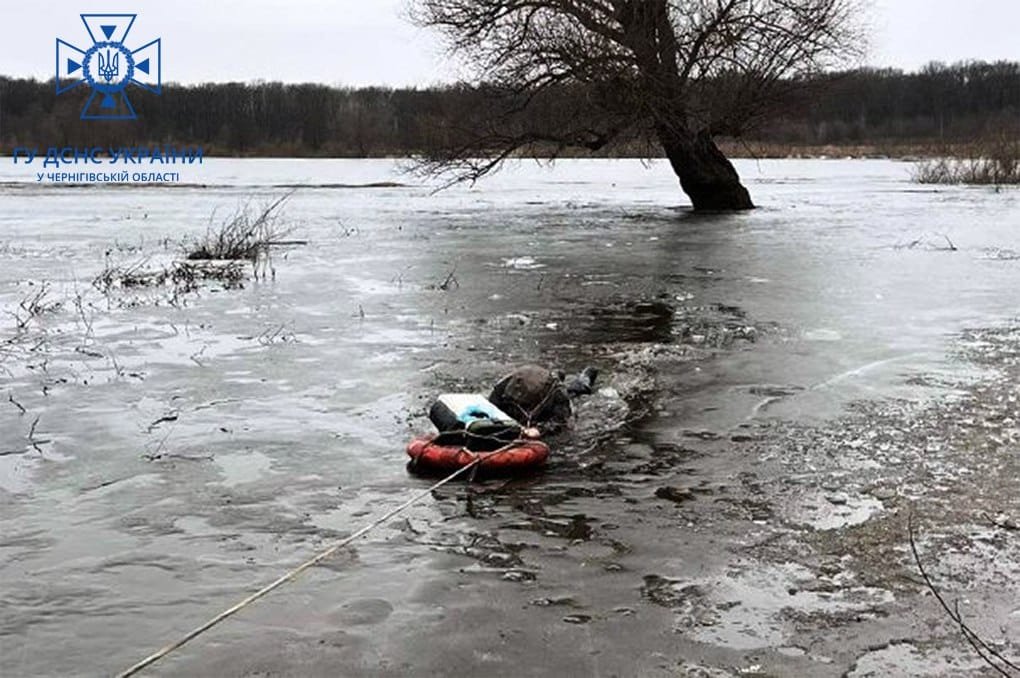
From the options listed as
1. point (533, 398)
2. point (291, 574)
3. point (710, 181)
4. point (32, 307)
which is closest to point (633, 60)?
point (710, 181)

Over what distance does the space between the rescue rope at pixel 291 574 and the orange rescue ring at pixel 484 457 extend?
0.04 meters

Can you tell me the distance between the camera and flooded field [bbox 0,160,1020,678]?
14.1ft

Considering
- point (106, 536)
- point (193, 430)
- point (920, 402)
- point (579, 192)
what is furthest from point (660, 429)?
point (579, 192)

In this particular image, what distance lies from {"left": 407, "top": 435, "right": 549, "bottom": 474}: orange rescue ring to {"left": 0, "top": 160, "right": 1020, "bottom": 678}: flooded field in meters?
0.12

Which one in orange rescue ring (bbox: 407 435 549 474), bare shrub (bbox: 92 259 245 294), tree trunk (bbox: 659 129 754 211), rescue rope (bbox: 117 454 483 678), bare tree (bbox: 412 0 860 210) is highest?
bare tree (bbox: 412 0 860 210)

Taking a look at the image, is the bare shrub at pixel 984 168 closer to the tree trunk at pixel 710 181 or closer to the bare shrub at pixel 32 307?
the tree trunk at pixel 710 181

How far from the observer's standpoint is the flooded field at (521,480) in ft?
14.1

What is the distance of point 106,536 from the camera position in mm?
5371

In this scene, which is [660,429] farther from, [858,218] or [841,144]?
[841,144]

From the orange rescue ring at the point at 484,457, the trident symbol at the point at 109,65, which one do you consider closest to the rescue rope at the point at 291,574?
the orange rescue ring at the point at 484,457

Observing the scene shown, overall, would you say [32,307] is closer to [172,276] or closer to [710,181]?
[172,276]

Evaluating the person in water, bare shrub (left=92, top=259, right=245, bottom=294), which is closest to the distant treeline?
bare shrub (left=92, top=259, right=245, bottom=294)

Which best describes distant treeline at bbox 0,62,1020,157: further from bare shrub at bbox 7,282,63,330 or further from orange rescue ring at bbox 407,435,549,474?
orange rescue ring at bbox 407,435,549,474

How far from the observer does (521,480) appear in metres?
6.20
